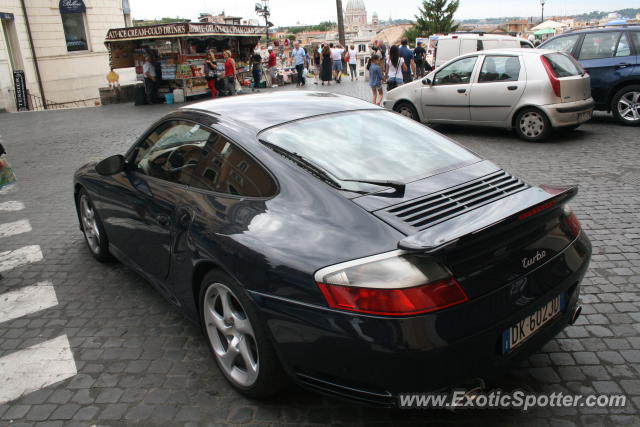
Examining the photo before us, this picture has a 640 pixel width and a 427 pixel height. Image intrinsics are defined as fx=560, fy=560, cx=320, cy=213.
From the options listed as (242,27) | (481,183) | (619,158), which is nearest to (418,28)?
(242,27)

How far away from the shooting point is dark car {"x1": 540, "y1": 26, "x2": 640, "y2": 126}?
10891 mm

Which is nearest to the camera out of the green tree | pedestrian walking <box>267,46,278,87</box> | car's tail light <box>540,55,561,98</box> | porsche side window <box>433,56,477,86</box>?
car's tail light <box>540,55,561,98</box>

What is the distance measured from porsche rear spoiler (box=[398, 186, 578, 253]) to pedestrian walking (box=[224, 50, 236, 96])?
18791 millimetres

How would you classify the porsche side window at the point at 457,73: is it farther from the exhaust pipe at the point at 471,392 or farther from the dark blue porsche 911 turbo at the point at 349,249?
the exhaust pipe at the point at 471,392

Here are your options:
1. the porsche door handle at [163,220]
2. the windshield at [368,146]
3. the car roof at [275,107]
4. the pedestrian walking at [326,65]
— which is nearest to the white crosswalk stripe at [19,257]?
the porsche door handle at [163,220]

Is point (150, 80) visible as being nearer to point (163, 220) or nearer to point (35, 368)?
point (163, 220)

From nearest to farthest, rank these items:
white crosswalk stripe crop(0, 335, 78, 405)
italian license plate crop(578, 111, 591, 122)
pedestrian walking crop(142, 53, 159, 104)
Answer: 1. white crosswalk stripe crop(0, 335, 78, 405)
2. italian license plate crop(578, 111, 591, 122)
3. pedestrian walking crop(142, 53, 159, 104)

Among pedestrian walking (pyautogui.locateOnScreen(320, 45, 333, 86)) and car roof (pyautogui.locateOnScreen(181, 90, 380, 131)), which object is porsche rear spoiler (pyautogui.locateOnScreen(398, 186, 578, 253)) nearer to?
car roof (pyautogui.locateOnScreen(181, 90, 380, 131))

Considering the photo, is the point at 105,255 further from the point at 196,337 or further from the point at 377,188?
the point at 377,188

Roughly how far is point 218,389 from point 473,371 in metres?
1.49

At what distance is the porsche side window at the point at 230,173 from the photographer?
3030 millimetres

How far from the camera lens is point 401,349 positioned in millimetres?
2262

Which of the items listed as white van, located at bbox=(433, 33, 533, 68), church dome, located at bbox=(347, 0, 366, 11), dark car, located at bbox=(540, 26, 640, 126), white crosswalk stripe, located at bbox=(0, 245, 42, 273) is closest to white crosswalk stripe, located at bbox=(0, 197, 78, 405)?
white crosswalk stripe, located at bbox=(0, 245, 42, 273)

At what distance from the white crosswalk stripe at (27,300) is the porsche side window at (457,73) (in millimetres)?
8571
